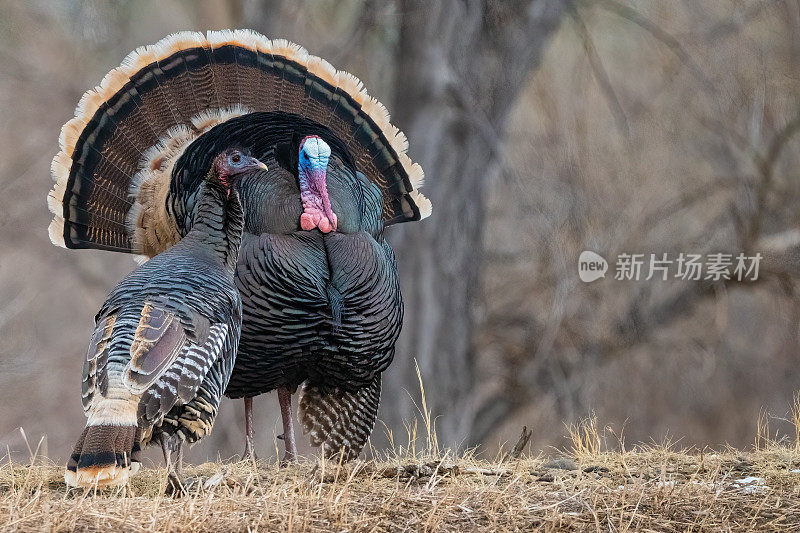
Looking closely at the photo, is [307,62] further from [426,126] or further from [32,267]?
[32,267]

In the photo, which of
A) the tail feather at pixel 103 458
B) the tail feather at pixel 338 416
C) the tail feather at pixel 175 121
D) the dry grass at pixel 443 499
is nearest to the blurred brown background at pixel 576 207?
the tail feather at pixel 175 121

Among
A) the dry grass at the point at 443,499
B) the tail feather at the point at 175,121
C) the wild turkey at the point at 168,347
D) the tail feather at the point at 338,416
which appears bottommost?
the dry grass at the point at 443,499

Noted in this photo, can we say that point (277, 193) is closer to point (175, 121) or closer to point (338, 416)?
point (175, 121)

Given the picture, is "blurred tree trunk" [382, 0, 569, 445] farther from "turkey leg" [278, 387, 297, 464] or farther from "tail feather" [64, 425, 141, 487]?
"tail feather" [64, 425, 141, 487]

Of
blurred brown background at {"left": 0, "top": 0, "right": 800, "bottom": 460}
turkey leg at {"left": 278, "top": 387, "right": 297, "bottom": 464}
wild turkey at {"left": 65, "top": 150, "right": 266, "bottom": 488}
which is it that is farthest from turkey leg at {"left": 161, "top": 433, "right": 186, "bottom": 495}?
blurred brown background at {"left": 0, "top": 0, "right": 800, "bottom": 460}

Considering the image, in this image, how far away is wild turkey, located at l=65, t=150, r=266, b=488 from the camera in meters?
2.62

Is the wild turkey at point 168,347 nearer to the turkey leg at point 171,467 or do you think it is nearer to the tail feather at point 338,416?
the turkey leg at point 171,467

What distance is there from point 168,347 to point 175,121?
150cm

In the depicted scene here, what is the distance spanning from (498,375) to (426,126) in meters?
2.29

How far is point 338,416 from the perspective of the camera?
383 centimetres

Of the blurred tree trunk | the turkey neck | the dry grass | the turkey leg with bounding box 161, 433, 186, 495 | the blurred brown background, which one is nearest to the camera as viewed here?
the dry grass

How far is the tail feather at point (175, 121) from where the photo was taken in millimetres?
3834

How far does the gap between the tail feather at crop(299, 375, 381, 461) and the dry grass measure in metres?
0.45

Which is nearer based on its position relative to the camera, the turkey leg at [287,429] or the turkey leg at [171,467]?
the turkey leg at [171,467]
